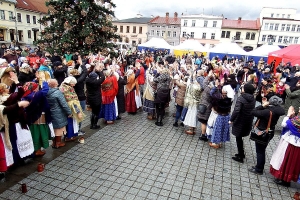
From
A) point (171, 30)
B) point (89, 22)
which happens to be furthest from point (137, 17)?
point (89, 22)

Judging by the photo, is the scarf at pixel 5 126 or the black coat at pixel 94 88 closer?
the scarf at pixel 5 126

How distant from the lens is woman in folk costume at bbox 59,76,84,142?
5270 millimetres

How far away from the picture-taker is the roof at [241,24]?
4866 cm

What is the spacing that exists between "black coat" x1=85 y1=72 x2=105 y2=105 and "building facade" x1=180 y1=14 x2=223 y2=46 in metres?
46.9

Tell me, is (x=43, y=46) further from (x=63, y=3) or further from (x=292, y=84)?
(x=292, y=84)

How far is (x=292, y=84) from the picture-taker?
8984 mm

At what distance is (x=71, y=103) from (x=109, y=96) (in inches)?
65.2

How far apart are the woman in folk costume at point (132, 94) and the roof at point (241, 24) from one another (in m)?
47.9

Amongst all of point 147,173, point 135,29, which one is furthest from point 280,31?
point 147,173

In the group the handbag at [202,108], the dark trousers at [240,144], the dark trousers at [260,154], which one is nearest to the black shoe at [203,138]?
the handbag at [202,108]

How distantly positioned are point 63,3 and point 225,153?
9816mm

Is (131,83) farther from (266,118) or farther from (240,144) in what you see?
(266,118)

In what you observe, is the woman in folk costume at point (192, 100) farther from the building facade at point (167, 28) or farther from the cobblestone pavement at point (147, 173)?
the building facade at point (167, 28)

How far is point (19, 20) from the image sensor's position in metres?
37.3
